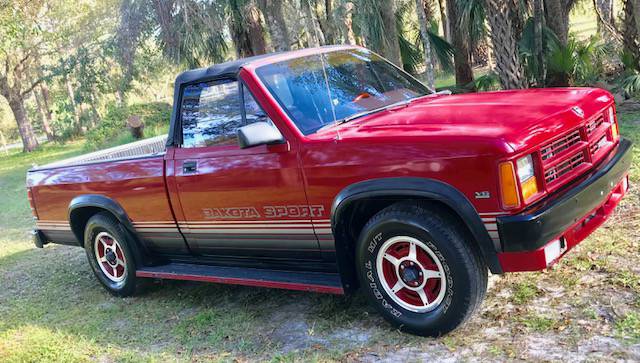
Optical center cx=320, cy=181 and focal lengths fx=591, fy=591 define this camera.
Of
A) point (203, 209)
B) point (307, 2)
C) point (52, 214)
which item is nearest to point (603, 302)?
point (203, 209)

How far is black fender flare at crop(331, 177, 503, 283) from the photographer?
325 centimetres

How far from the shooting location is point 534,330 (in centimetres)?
352

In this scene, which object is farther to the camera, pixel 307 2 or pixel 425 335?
pixel 307 2

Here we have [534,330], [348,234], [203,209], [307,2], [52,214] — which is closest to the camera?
[534,330]

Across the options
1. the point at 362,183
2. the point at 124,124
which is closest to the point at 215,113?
the point at 362,183

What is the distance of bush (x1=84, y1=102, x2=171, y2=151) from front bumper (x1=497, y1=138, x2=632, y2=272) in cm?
1790

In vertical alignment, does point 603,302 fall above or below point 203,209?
below

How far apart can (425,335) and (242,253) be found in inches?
63.9

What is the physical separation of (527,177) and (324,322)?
5.86 feet

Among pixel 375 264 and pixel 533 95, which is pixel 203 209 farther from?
pixel 533 95

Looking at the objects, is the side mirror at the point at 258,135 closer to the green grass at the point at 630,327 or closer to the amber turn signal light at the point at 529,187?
the amber turn signal light at the point at 529,187

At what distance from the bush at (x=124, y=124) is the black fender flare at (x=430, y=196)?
56.6 feet

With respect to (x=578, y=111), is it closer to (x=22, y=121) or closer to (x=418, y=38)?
(x=418, y=38)

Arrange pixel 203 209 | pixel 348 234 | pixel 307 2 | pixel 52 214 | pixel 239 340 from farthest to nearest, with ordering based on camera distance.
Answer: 1. pixel 307 2
2. pixel 52 214
3. pixel 203 209
4. pixel 239 340
5. pixel 348 234
